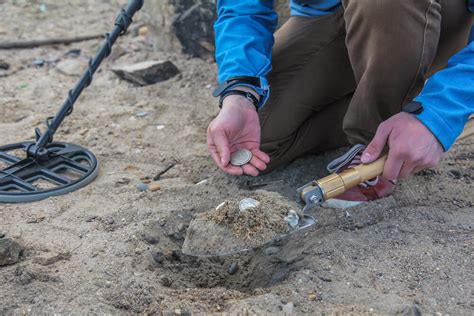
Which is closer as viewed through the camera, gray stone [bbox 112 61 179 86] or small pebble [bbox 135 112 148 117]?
small pebble [bbox 135 112 148 117]

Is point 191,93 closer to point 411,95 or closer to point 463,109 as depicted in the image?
point 411,95

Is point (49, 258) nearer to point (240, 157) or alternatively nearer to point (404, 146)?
point (240, 157)

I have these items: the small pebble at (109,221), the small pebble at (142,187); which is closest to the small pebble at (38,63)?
the small pebble at (142,187)

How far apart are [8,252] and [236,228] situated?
0.81m

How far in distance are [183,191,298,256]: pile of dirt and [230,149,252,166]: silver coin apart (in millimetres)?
212

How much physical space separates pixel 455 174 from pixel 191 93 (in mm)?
1797

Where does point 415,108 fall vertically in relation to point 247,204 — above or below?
above

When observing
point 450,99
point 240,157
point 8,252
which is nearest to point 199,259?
point 240,157

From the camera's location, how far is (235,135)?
7.86ft

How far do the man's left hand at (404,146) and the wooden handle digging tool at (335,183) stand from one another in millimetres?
27

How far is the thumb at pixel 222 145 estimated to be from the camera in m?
2.24

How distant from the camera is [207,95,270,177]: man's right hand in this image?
7.46ft

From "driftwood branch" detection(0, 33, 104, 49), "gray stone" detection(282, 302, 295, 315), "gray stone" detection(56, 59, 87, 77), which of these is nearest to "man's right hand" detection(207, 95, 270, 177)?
"gray stone" detection(282, 302, 295, 315)

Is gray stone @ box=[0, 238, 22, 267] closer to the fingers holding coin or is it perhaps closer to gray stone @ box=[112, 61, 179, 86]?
the fingers holding coin
